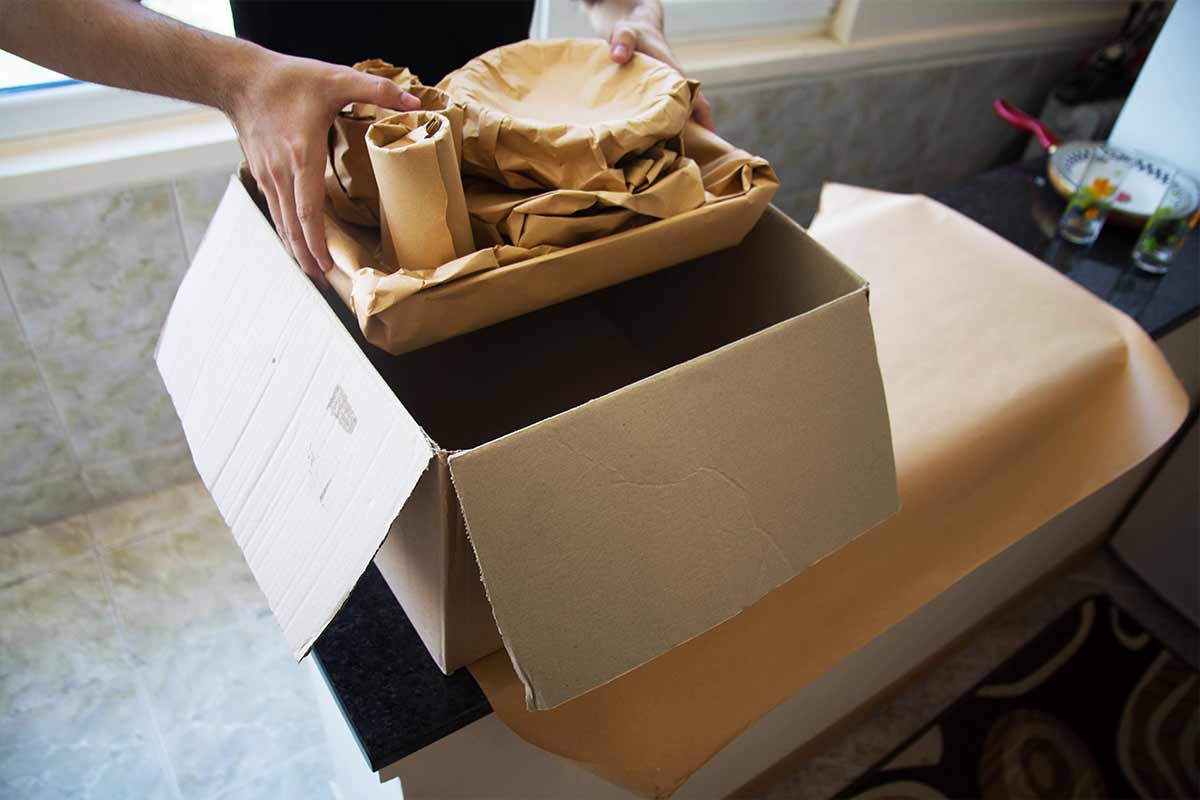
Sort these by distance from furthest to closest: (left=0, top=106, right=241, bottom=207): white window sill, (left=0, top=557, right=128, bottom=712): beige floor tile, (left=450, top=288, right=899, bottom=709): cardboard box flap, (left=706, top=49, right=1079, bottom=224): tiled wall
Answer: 1. (left=706, top=49, right=1079, bottom=224): tiled wall
2. (left=0, top=557, right=128, bottom=712): beige floor tile
3. (left=0, top=106, right=241, bottom=207): white window sill
4. (left=450, top=288, right=899, bottom=709): cardboard box flap

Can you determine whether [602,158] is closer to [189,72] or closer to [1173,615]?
[189,72]

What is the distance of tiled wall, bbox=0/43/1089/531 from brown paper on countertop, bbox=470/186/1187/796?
0.69m

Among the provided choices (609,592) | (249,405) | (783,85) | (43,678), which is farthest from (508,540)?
(783,85)

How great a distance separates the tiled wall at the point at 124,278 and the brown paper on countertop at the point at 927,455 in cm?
69

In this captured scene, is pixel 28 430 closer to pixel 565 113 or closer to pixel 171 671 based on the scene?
pixel 171 671

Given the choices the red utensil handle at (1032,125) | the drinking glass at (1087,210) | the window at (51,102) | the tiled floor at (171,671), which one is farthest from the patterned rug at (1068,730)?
the window at (51,102)

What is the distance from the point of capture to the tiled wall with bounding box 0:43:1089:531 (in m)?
1.38

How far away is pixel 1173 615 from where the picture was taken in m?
1.74

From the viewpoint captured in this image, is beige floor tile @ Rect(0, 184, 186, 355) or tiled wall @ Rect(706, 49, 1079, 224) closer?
beige floor tile @ Rect(0, 184, 186, 355)

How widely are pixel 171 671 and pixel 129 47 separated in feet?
3.67

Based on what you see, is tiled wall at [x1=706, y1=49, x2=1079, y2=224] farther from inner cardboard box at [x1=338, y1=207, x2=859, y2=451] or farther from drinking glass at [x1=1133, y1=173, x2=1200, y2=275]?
inner cardboard box at [x1=338, y1=207, x2=859, y2=451]

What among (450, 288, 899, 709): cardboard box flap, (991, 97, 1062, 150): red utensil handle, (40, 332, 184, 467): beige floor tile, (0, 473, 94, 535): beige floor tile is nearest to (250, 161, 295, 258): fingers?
(450, 288, 899, 709): cardboard box flap

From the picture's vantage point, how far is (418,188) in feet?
1.95

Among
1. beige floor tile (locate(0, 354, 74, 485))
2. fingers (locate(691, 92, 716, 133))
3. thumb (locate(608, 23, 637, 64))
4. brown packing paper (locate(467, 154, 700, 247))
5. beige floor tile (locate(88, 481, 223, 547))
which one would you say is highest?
thumb (locate(608, 23, 637, 64))
